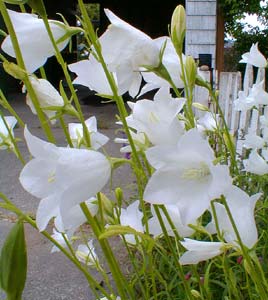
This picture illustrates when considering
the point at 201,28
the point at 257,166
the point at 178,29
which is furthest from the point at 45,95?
the point at 201,28

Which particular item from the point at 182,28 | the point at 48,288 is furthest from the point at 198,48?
the point at 182,28

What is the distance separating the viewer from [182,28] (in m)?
0.60

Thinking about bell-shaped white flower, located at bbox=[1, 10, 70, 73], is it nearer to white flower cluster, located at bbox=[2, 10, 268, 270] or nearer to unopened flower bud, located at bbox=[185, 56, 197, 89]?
white flower cluster, located at bbox=[2, 10, 268, 270]

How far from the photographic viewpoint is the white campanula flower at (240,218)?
1.98ft

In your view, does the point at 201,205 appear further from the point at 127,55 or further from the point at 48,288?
the point at 48,288

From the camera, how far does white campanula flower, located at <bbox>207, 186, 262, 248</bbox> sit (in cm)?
60

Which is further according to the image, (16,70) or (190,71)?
(190,71)

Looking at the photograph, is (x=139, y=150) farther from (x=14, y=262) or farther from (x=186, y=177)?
(x=14, y=262)

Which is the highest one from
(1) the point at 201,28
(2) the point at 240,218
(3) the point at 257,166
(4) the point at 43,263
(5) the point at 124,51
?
(5) the point at 124,51

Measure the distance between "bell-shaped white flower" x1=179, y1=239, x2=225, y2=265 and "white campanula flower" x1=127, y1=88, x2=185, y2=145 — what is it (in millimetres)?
142

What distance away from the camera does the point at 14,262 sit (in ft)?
1.63

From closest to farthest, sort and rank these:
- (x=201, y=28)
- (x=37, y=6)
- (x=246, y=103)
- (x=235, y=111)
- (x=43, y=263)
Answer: (x=37, y=6)
(x=246, y=103)
(x=43, y=263)
(x=235, y=111)
(x=201, y=28)

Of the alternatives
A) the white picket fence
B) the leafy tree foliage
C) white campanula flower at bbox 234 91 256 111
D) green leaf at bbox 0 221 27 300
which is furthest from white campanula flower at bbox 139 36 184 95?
the leafy tree foliage

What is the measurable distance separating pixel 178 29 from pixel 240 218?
23 cm
